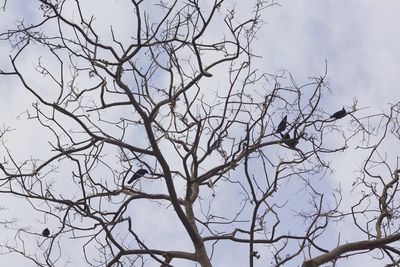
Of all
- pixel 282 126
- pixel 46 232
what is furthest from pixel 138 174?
pixel 282 126

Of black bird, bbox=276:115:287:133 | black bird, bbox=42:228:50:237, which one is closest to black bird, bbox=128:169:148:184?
black bird, bbox=42:228:50:237

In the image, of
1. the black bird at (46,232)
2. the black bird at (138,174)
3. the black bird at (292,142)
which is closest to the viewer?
the black bird at (138,174)

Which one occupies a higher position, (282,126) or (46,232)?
Result: (282,126)

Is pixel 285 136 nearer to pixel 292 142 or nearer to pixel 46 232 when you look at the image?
pixel 292 142

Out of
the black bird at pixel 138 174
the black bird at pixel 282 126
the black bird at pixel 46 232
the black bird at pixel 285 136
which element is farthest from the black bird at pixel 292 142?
the black bird at pixel 46 232

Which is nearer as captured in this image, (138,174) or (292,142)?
(138,174)

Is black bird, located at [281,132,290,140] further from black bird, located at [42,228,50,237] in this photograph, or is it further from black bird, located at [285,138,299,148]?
black bird, located at [42,228,50,237]

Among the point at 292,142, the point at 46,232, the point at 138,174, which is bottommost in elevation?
the point at 46,232

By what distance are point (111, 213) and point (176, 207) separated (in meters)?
0.77

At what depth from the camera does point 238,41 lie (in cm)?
600

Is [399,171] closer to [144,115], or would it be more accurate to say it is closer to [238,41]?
[238,41]

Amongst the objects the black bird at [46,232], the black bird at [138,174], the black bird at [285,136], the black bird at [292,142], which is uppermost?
the black bird at [285,136]

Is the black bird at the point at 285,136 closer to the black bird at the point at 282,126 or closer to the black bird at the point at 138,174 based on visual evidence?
the black bird at the point at 282,126

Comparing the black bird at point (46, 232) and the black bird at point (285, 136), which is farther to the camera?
the black bird at point (285, 136)
